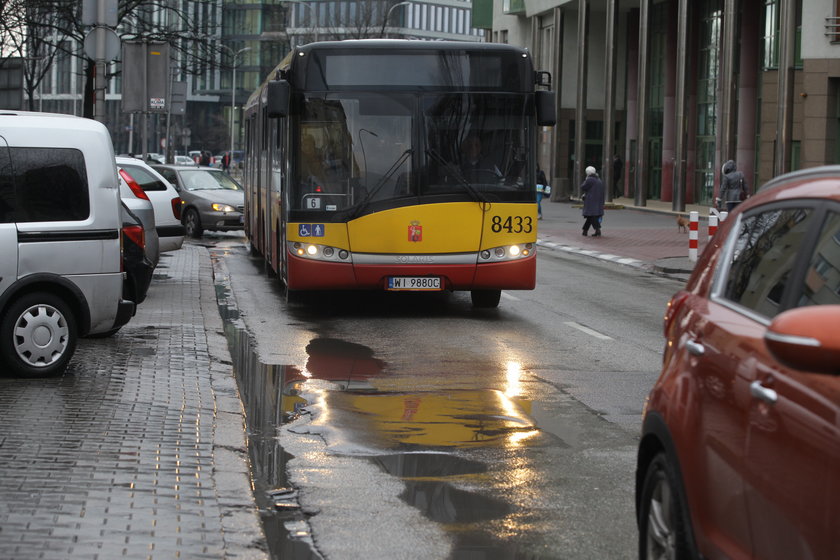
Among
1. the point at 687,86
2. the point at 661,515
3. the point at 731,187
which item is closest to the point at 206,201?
the point at 731,187

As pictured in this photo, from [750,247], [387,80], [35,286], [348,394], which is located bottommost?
[348,394]

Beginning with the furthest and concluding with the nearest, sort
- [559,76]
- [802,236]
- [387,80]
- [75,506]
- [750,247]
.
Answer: [559,76] → [387,80] → [75,506] → [750,247] → [802,236]

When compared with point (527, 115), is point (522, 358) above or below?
below

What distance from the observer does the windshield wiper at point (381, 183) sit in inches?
586

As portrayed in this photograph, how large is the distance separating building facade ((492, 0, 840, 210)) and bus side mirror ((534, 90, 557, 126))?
73.3ft

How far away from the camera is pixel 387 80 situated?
1501 centimetres

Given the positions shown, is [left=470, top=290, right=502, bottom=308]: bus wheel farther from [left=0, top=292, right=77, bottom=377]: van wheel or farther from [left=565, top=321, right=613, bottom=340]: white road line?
[left=0, top=292, right=77, bottom=377]: van wheel

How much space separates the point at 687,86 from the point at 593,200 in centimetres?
1409

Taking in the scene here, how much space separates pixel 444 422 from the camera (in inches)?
356

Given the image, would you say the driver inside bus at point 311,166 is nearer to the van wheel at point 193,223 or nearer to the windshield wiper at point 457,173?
the windshield wiper at point 457,173

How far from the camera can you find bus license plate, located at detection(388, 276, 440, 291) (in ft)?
49.3

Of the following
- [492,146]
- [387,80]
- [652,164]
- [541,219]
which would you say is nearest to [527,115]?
[492,146]

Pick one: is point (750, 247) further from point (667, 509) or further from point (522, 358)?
point (522, 358)

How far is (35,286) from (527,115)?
6531 mm
